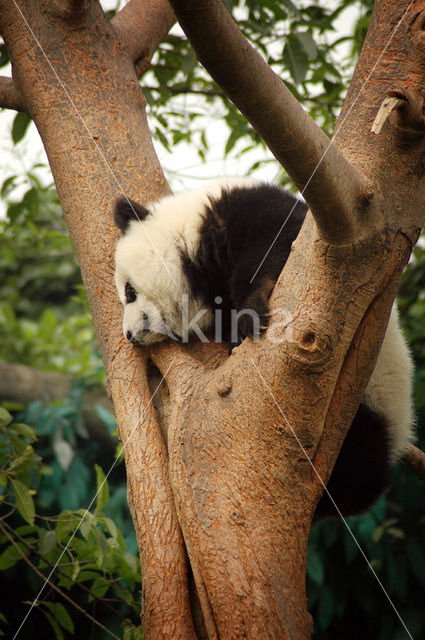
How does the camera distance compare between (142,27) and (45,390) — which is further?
(45,390)

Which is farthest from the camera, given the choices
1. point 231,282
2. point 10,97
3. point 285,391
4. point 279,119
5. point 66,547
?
point 10,97

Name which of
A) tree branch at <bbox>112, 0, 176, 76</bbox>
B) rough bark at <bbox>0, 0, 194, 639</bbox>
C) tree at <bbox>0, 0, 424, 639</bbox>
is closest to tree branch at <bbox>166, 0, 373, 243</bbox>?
tree at <bbox>0, 0, 424, 639</bbox>

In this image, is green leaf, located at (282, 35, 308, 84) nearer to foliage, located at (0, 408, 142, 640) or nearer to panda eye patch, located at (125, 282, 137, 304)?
panda eye patch, located at (125, 282, 137, 304)

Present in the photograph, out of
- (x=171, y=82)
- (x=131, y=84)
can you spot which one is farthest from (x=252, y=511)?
(x=171, y=82)

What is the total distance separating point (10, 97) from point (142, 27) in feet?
2.29

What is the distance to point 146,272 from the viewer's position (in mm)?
2504

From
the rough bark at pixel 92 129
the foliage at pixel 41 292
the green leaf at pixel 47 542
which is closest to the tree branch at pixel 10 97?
the rough bark at pixel 92 129

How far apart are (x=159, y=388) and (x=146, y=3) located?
1.96 metres

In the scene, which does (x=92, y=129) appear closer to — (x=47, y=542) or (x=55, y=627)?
(x=47, y=542)

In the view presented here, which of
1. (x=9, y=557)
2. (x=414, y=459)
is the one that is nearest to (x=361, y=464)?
(x=414, y=459)

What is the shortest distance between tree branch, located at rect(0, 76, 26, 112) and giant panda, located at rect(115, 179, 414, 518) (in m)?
0.77

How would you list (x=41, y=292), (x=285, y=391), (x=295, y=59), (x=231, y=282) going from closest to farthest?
(x=285, y=391)
(x=231, y=282)
(x=295, y=59)
(x=41, y=292)

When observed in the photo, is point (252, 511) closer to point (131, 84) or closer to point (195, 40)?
point (195, 40)

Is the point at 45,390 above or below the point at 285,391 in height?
below
